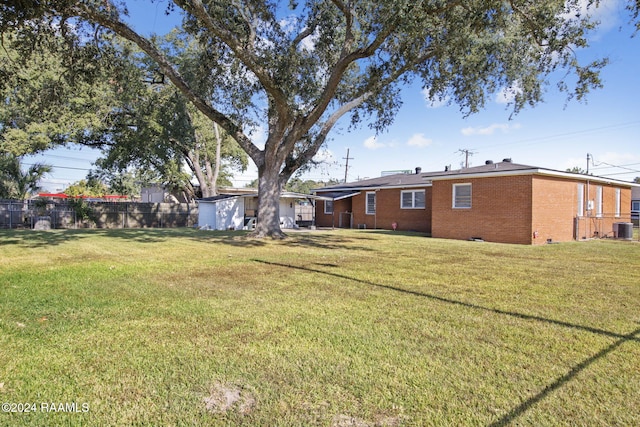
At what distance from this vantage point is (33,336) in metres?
3.87

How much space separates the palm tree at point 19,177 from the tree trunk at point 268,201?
2001 centimetres

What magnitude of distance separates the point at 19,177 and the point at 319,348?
3107 centimetres

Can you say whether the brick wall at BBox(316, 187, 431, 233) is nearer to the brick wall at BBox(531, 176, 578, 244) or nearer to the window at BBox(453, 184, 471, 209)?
the window at BBox(453, 184, 471, 209)

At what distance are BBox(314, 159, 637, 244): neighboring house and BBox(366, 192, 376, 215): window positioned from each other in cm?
222

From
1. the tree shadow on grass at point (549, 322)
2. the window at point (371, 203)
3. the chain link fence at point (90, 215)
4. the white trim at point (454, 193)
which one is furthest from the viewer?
the window at point (371, 203)

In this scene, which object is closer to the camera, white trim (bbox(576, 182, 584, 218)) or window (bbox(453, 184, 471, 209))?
window (bbox(453, 184, 471, 209))

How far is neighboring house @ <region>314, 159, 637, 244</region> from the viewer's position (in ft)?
49.4

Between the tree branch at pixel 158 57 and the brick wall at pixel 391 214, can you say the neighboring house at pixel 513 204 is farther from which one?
the tree branch at pixel 158 57

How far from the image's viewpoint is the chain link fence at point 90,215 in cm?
2275

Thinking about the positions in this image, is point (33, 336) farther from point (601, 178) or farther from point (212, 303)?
point (601, 178)

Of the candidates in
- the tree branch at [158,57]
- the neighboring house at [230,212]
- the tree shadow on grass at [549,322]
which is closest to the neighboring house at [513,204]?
the tree branch at [158,57]

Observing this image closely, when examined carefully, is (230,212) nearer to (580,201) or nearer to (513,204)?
(513,204)

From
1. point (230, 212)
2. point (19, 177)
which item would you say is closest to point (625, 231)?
point (230, 212)

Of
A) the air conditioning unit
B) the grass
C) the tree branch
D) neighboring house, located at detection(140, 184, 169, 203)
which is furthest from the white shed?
the air conditioning unit
